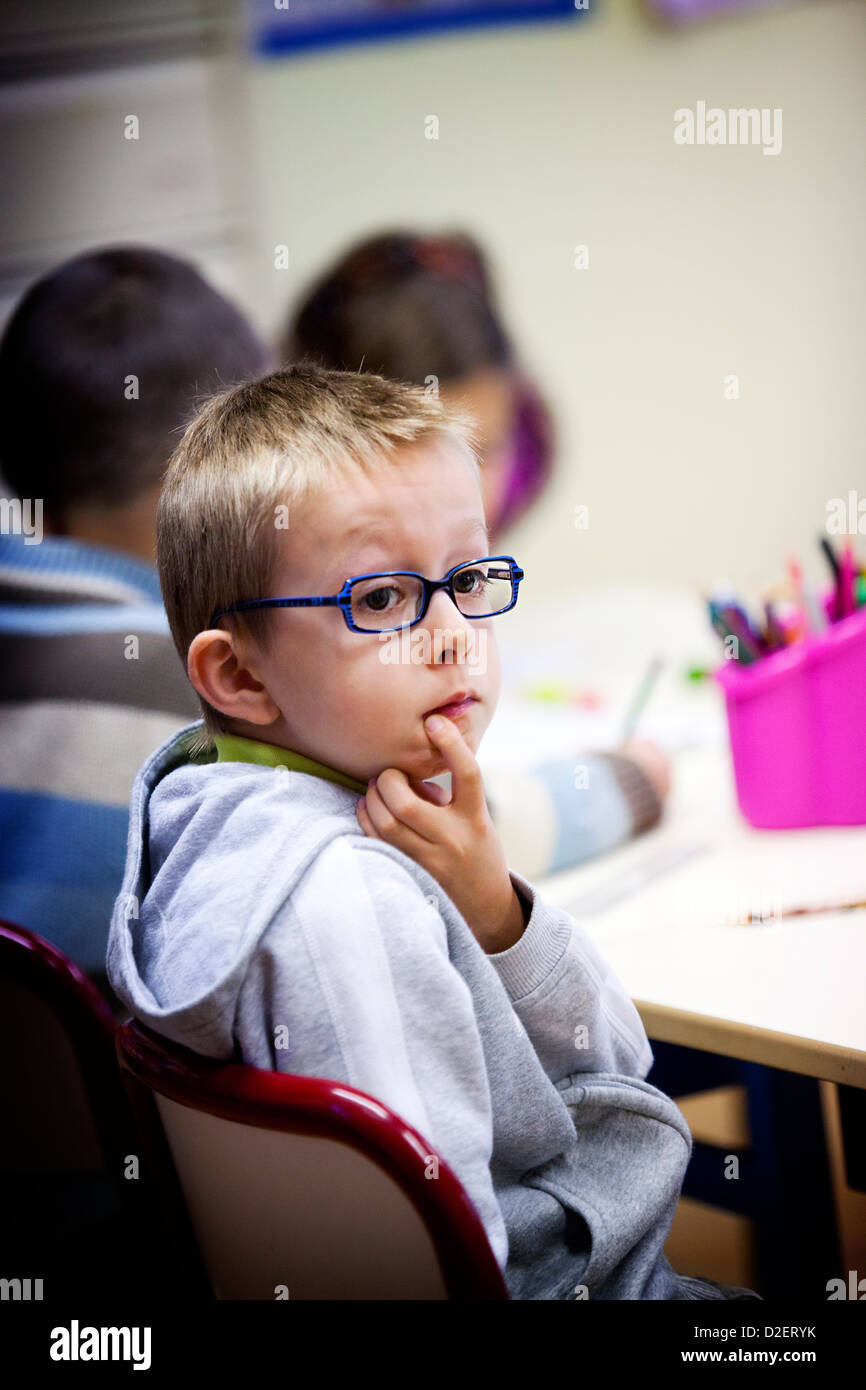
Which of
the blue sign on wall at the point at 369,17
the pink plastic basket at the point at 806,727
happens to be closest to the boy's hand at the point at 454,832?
the pink plastic basket at the point at 806,727

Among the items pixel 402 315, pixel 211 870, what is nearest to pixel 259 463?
pixel 211 870

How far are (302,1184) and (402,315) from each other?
5.34 feet

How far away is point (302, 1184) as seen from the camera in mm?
570

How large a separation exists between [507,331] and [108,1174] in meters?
2.14

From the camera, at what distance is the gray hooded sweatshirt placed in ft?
1.88

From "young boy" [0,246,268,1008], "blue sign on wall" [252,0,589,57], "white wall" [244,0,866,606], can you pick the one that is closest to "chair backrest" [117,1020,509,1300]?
"young boy" [0,246,268,1008]

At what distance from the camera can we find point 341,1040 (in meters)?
0.57

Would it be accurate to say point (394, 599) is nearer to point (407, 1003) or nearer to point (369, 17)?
point (407, 1003)

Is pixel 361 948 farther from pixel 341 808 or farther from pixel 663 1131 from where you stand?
pixel 663 1131

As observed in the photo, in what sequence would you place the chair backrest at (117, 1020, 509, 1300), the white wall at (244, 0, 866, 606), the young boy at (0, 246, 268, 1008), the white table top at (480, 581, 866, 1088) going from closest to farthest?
the chair backrest at (117, 1020, 509, 1300)
the white table top at (480, 581, 866, 1088)
the young boy at (0, 246, 268, 1008)
the white wall at (244, 0, 866, 606)

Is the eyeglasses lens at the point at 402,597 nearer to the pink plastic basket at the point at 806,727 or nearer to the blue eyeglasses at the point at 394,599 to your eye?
the blue eyeglasses at the point at 394,599

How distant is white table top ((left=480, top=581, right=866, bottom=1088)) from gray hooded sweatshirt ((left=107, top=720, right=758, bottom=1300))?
2.9 inches

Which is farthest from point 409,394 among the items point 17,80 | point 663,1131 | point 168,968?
point 17,80

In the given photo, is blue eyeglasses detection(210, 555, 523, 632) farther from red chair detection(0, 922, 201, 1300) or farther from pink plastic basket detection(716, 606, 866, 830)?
pink plastic basket detection(716, 606, 866, 830)
